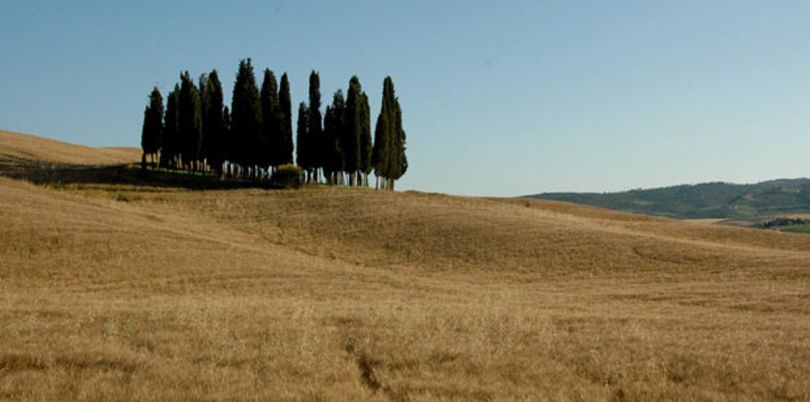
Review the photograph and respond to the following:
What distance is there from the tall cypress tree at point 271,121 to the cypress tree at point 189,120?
708cm

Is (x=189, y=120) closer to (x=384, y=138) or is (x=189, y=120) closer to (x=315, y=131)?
(x=315, y=131)

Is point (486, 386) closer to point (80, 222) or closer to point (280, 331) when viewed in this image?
point (280, 331)

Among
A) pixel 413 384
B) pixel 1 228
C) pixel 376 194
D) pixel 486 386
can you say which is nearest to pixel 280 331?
pixel 413 384

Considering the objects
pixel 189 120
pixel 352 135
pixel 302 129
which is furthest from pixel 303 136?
pixel 189 120

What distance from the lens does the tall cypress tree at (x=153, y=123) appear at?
238ft

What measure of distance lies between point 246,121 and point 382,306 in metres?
52.7

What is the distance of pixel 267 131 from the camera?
2687 inches

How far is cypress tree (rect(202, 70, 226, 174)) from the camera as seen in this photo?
70312 millimetres

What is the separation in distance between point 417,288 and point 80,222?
58.9 ft

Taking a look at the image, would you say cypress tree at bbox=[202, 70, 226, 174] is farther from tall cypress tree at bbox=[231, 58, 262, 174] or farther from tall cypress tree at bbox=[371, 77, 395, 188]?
tall cypress tree at bbox=[371, 77, 395, 188]

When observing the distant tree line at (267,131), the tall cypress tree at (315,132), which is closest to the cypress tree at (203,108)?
the distant tree line at (267,131)

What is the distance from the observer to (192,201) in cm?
5331

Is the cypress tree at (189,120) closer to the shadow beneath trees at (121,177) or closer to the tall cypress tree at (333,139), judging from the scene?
the shadow beneath trees at (121,177)

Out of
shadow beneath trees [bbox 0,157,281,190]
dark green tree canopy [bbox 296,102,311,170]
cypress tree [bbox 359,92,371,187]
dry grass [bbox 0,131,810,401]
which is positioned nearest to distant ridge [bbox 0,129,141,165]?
shadow beneath trees [bbox 0,157,281,190]
